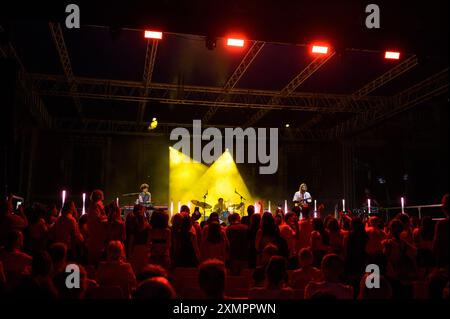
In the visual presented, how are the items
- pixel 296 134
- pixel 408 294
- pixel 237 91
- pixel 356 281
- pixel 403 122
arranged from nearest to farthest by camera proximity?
pixel 408 294, pixel 356 281, pixel 237 91, pixel 403 122, pixel 296 134

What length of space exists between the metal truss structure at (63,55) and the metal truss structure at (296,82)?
685cm

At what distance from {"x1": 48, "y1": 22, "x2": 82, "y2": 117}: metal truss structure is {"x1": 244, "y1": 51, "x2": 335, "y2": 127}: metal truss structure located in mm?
6854

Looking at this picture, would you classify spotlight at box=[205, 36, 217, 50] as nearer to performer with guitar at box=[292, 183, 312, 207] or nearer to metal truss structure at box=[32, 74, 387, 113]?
metal truss structure at box=[32, 74, 387, 113]

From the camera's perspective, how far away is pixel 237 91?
1603 cm

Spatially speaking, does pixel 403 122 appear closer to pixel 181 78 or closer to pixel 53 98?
pixel 181 78

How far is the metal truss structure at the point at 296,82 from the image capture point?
520 inches

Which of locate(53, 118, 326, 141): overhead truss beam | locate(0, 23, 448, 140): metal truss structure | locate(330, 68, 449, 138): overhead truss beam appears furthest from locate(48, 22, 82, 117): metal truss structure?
locate(330, 68, 449, 138): overhead truss beam

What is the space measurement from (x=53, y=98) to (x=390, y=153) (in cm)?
1373

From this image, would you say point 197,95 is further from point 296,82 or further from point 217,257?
point 217,257

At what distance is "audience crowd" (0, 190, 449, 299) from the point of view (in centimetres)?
404

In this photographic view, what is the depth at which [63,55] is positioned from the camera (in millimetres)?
12586

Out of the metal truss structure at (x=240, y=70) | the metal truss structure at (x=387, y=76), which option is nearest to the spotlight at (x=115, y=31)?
the metal truss structure at (x=240, y=70)

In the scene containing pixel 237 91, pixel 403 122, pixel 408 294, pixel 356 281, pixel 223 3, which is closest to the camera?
pixel 408 294

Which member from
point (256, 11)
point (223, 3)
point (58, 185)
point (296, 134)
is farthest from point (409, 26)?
point (58, 185)
